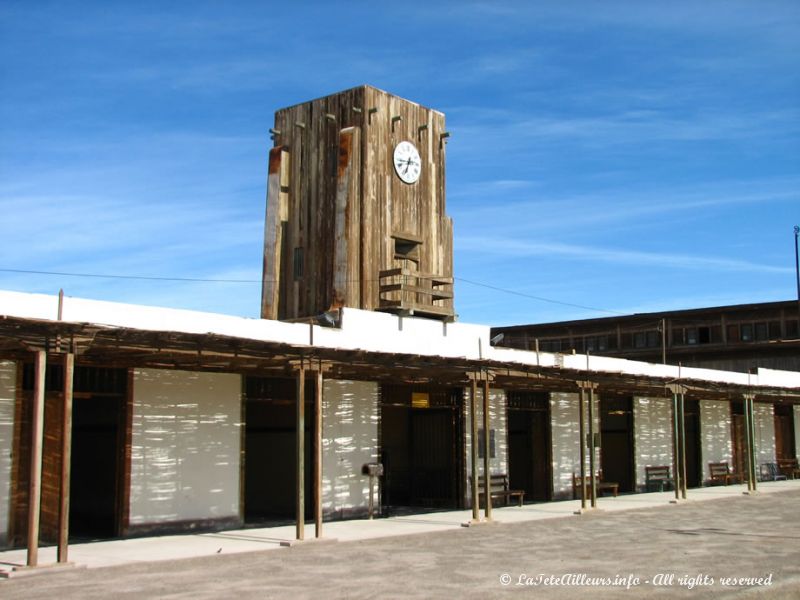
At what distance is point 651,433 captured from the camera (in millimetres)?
27234

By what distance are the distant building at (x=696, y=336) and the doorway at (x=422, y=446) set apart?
23201mm

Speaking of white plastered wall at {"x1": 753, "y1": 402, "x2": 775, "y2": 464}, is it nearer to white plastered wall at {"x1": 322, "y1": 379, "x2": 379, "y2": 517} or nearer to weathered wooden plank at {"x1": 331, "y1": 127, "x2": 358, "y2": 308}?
weathered wooden plank at {"x1": 331, "y1": 127, "x2": 358, "y2": 308}

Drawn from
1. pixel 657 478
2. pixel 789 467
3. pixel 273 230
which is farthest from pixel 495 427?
pixel 789 467

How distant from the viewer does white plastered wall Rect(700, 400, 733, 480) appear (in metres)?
29.4

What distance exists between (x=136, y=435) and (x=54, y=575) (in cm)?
416

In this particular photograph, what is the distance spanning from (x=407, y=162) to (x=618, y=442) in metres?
10.0

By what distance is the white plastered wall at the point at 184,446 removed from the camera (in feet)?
49.4

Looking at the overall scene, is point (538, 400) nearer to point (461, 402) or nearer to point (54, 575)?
point (461, 402)

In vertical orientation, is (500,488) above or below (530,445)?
below

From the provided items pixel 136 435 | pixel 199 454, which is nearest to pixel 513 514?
pixel 199 454

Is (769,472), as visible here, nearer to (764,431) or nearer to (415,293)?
(764,431)

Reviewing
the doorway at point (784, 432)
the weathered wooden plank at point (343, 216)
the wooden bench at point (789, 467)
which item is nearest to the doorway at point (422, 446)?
the weathered wooden plank at point (343, 216)

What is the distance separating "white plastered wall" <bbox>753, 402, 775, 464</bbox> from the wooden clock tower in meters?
12.3

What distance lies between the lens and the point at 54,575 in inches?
431
